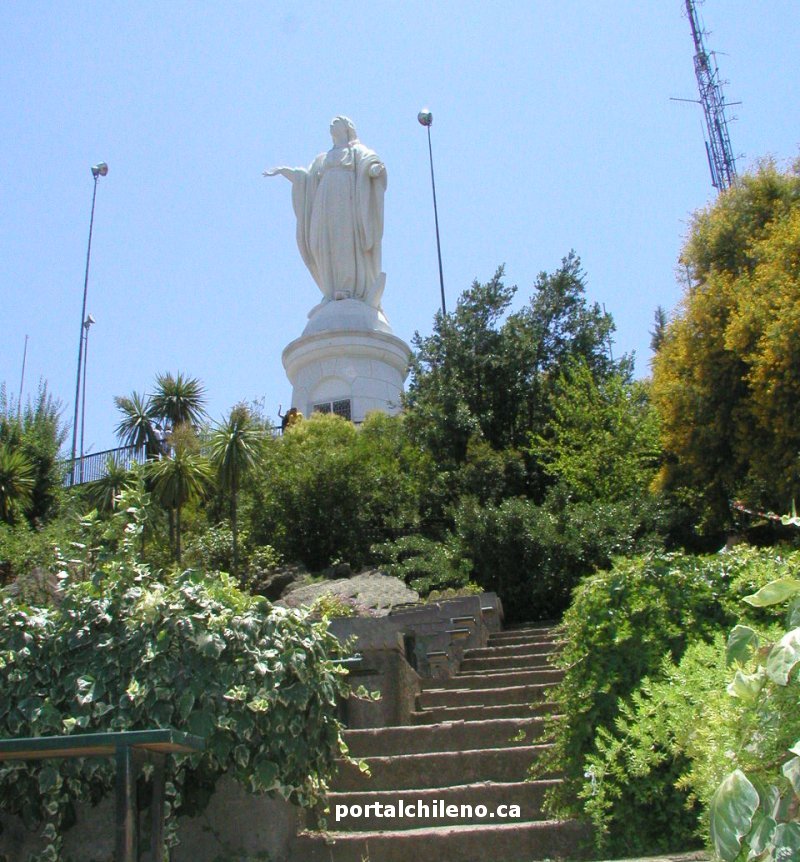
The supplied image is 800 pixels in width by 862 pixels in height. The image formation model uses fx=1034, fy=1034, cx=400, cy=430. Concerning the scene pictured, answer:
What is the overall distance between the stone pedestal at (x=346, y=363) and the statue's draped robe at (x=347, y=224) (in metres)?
1.34

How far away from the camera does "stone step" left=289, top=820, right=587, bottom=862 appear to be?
5434 millimetres

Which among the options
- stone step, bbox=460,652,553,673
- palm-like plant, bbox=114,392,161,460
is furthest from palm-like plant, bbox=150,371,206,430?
stone step, bbox=460,652,553,673

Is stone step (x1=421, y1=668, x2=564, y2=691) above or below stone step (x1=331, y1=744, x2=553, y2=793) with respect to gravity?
above

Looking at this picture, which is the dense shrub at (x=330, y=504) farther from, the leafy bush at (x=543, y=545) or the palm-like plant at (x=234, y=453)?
the leafy bush at (x=543, y=545)

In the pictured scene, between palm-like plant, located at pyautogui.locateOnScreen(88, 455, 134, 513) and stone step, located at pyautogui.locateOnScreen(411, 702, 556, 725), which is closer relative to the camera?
stone step, located at pyautogui.locateOnScreen(411, 702, 556, 725)

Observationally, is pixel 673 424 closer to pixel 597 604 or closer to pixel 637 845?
pixel 597 604

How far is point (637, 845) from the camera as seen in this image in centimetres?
506

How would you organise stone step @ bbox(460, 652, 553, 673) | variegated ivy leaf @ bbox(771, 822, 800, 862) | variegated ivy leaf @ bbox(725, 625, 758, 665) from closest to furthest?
variegated ivy leaf @ bbox(771, 822, 800, 862), variegated ivy leaf @ bbox(725, 625, 758, 665), stone step @ bbox(460, 652, 553, 673)

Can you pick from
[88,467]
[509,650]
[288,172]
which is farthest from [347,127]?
[509,650]

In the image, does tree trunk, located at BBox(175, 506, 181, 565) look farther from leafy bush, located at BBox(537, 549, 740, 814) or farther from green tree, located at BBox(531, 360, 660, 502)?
leafy bush, located at BBox(537, 549, 740, 814)

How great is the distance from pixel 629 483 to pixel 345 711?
10.4 m

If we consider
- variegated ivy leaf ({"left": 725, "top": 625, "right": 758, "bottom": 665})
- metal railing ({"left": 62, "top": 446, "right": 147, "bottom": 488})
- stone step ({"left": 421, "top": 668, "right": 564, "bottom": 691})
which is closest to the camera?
variegated ivy leaf ({"left": 725, "top": 625, "right": 758, "bottom": 665})

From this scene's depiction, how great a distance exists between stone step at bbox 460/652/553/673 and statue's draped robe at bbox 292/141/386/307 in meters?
19.2

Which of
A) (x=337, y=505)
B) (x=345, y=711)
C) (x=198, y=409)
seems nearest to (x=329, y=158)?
(x=198, y=409)
